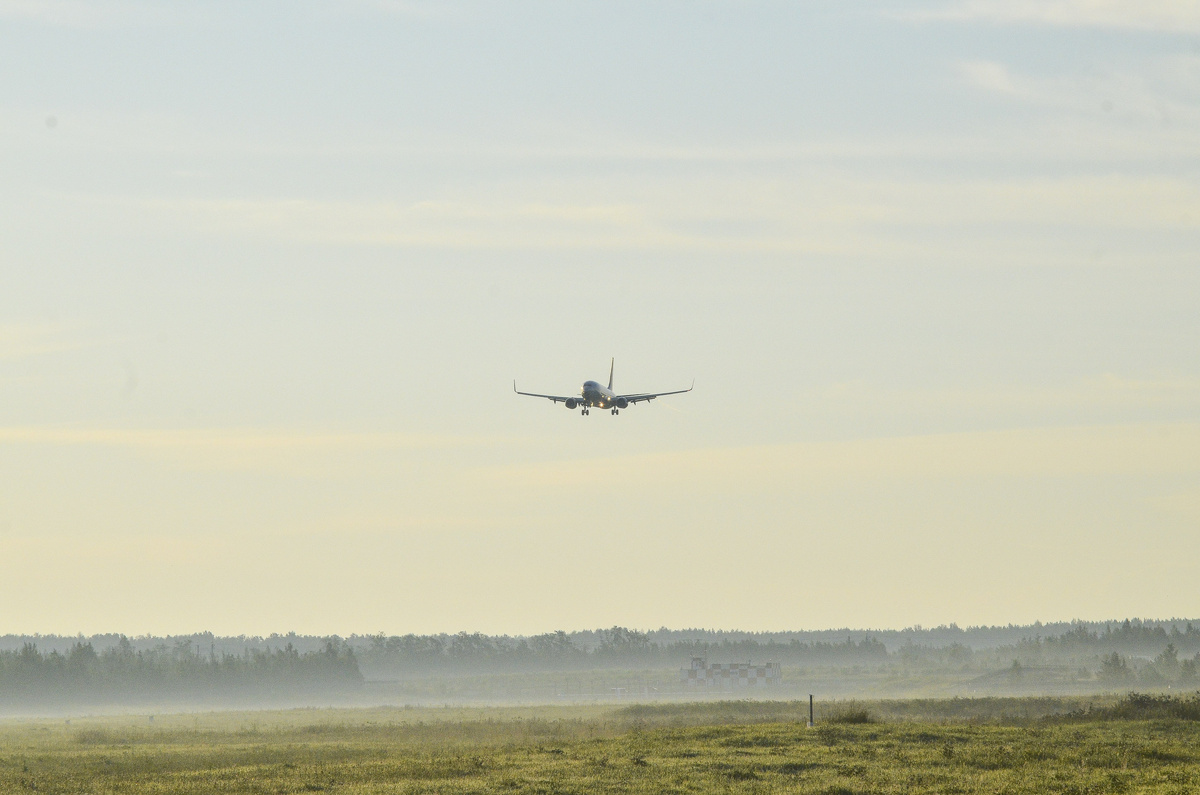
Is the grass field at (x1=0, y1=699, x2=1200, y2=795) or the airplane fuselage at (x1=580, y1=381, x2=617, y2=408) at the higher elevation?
the airplane fuselage at (x1=580, y1=381, x2=617, y2=408)

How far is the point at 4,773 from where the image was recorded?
60.6 meters

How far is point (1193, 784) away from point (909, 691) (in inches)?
6231

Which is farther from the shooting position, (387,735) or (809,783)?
(387,735)

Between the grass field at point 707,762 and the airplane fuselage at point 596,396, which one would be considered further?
the airplane fuselage at point 596,396

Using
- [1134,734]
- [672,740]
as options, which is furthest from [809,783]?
[1134,734]

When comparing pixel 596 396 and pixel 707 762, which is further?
pixel 596 396

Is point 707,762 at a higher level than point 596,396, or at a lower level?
lower

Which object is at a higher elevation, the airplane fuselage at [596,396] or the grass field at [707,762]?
the airplane fuselage at [596,396]

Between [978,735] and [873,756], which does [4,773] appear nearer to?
[873,756]

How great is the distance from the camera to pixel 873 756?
5356cm

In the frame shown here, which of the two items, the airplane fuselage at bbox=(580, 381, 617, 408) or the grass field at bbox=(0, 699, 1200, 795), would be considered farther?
the airplane fuselage at bbox=(580, 381, 617, 408)

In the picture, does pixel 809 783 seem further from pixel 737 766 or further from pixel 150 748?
pixel 150 748

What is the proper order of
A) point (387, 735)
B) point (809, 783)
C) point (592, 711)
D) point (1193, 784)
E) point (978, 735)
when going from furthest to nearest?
point (592, 711)
point (387, 735)
point (978, 735)
point (809, 783)
point (1193, 784)

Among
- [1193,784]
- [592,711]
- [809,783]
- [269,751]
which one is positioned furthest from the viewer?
[592,711]
